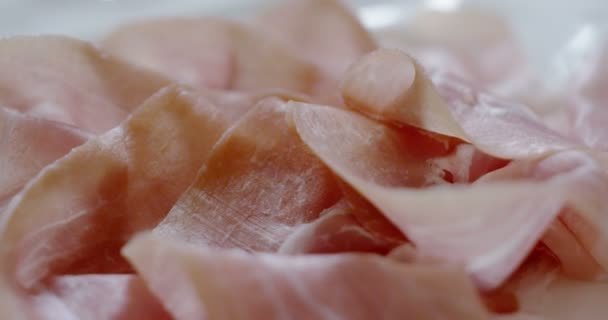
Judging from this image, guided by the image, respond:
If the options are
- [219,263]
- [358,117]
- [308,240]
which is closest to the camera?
[219,263]

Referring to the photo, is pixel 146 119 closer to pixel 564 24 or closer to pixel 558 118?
pixel 558 118

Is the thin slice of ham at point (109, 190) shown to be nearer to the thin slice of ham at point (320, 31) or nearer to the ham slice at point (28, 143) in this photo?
the ham slice at point (28, 143)

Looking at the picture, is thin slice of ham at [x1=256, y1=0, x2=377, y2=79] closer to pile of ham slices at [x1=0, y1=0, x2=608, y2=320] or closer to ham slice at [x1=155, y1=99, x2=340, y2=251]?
pile of ham slices at [x1=0, y1=0, x2=608, y2=320]

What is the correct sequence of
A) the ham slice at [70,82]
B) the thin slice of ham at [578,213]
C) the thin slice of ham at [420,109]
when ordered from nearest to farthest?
the thin slice of ham at [578,213] < the thin slice of ham at [420,109] < the ham slice at [70,82]

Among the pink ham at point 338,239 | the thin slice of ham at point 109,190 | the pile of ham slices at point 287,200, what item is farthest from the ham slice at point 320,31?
the pink ham at point 338,239

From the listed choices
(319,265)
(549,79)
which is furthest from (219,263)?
(549,79)

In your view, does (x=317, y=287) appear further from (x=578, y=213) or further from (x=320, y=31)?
(x=320, y=31)

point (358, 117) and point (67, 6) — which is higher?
point (358, 117)

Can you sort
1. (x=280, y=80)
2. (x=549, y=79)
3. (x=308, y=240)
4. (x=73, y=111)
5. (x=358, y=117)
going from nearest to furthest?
(x=308, y=240) < (x=358, y=117) < (x=73, y=111) < (x=280, y=80) < (x=549, y=79)
